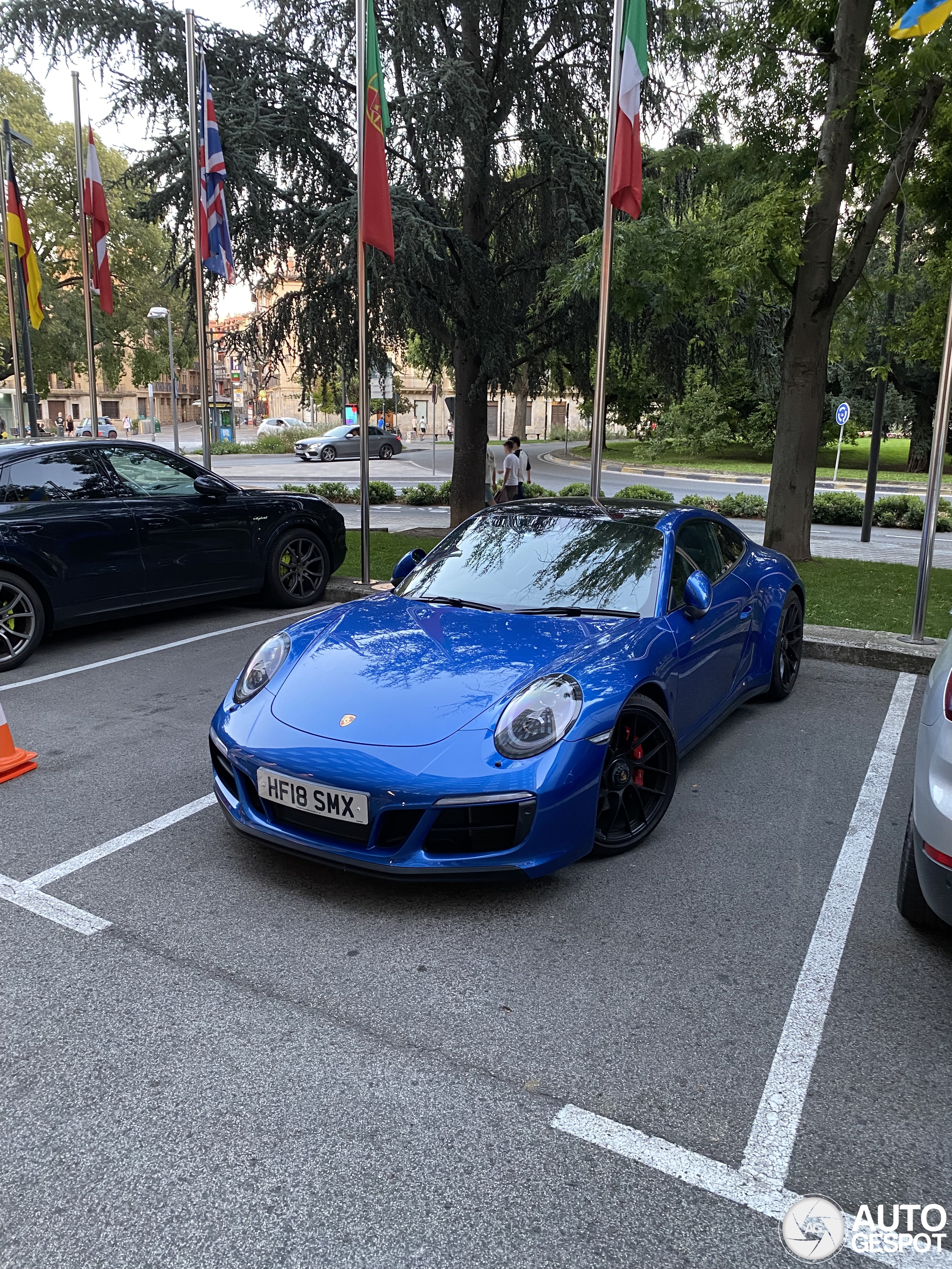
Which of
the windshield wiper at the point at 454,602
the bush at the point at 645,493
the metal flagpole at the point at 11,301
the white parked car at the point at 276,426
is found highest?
the metal flagpole at the point at 11,301

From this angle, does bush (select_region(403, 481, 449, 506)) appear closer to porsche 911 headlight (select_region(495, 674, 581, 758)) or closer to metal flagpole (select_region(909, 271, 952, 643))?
metal flagpole (select_region(909, 271, 952, 643))

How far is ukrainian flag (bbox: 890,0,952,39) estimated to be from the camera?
6.16m

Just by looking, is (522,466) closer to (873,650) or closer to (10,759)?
(873,650)

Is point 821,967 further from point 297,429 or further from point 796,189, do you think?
point 297,429

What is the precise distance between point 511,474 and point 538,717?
13.2 metres

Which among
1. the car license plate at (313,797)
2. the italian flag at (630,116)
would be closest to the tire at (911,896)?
the car license plate at (313,797)

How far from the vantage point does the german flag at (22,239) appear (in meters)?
16.8

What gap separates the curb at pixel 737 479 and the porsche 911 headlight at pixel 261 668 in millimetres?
24690

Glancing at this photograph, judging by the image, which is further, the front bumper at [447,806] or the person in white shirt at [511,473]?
the person in white shirt at [511,473]

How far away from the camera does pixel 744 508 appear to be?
2181cm

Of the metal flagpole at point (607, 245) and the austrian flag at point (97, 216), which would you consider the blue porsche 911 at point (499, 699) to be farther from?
the austrian flag at point (97, 216)

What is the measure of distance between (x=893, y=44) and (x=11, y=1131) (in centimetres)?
1227

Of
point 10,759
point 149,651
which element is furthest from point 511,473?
point 10,759

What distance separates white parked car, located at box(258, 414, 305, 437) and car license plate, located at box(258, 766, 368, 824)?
50.0 metres
